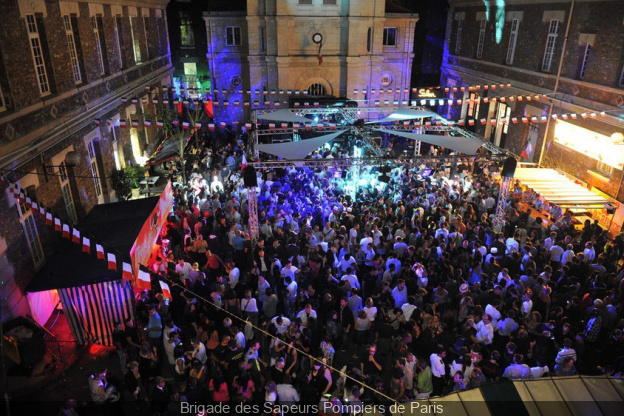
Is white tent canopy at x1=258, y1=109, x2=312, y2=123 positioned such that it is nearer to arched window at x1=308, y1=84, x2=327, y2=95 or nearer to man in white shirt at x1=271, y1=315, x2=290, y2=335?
man in white shirt at x1=271, y1=315, x2=290, y2=335

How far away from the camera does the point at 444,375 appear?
24.7 ft

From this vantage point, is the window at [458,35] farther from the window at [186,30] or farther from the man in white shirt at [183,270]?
the man in white shirt at [183,270]

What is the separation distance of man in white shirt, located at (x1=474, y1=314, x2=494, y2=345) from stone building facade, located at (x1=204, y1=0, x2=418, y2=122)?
20266 millimetres

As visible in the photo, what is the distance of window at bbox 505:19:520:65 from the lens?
20.4 meters

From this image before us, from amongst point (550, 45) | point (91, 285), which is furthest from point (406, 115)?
point (91, 285)

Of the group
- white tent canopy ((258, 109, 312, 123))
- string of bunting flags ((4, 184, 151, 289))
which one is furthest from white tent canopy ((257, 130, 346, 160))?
string of bunting flags ((4, 184, 151, 289))

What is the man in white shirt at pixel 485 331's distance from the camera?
8055 millimetres

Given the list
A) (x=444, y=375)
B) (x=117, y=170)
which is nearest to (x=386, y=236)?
(x=444, y=375)

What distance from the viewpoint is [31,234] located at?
32.9ft

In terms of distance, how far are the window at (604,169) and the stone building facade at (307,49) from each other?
1257 cm

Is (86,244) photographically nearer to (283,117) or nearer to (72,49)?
(72,49)

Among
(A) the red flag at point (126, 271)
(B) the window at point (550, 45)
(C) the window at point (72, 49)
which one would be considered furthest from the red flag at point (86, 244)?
(B) the window at point (550, 45)

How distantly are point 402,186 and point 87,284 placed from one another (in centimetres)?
1110

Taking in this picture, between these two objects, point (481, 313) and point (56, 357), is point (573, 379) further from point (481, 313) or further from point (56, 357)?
point (56, 357)
